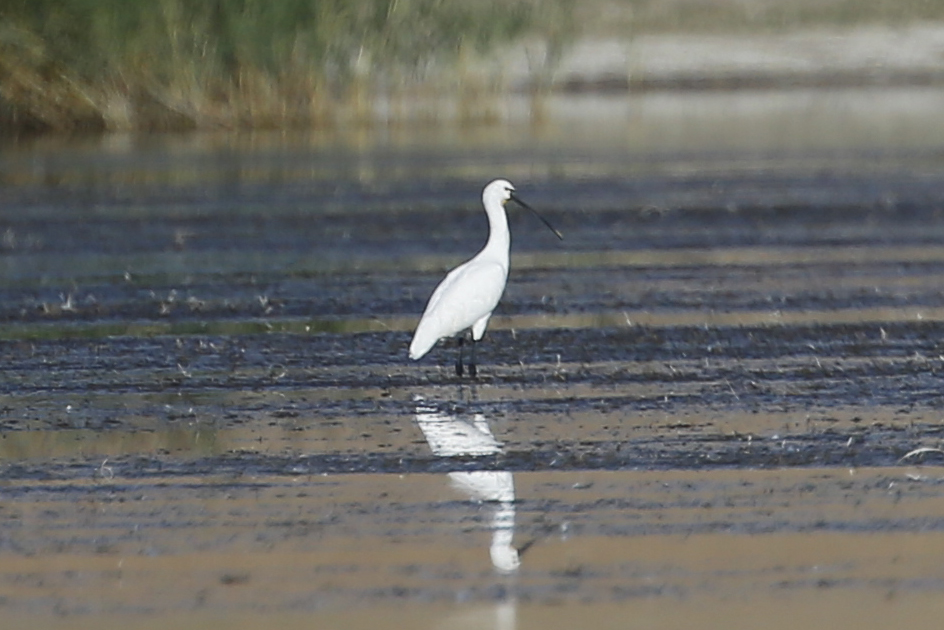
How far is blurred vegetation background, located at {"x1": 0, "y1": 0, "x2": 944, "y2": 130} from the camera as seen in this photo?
3503cm

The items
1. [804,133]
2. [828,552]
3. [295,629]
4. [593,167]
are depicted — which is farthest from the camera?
[804,133]

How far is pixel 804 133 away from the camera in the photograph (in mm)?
31453

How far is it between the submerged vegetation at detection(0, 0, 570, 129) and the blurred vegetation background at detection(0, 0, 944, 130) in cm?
2

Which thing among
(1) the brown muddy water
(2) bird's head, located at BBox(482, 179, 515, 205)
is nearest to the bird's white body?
(1) the brown muddy water

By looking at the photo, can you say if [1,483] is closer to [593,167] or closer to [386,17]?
[593,167]

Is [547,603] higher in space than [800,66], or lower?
higher

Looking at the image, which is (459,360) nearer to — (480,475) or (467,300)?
(467,300)

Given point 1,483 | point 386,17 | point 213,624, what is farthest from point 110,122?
point 213,624

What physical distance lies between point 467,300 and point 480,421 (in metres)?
1.73

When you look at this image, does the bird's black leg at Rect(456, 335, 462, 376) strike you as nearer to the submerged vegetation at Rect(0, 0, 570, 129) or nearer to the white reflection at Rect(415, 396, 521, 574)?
the white reflection at Rect(415, 396, 521, 574)

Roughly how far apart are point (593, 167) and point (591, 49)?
28.1m

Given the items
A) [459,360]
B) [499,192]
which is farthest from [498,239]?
[459,360]

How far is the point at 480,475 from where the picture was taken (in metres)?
8.20

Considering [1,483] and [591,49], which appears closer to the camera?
[1,483]
